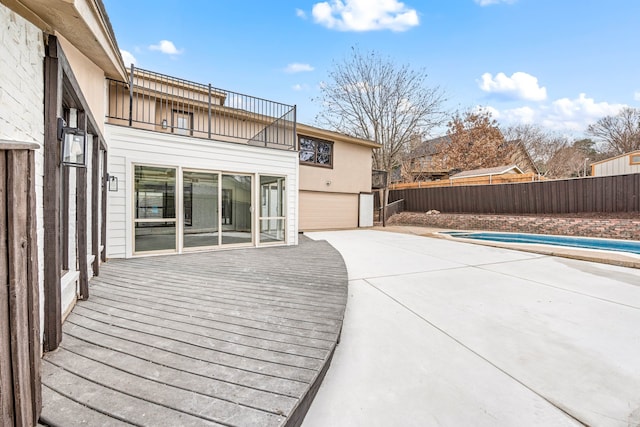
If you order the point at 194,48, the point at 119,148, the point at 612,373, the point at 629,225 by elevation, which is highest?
the point at 194,48

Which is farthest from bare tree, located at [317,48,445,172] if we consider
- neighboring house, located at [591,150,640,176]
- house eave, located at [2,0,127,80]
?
house eave, located at [2,0,127,80]

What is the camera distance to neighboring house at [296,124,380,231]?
12094mm

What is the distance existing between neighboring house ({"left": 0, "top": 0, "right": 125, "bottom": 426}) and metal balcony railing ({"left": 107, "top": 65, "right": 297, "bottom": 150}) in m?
3.17

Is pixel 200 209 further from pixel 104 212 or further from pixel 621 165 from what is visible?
pixel 621 165

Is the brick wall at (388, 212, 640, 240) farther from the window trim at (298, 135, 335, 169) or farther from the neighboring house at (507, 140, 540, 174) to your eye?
the neighboring house at (507, 140, 540, 174)

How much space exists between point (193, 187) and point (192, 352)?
460cm

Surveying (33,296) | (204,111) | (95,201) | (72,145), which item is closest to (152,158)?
(95,201)

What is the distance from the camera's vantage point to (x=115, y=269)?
4.41 m

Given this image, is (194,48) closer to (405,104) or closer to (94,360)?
(405,104)

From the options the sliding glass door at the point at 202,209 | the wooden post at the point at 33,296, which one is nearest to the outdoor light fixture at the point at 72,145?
the wooden post at the point at 33,296

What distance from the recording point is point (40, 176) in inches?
78.0

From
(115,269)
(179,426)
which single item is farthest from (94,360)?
(115,269)

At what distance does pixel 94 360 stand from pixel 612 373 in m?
3.84

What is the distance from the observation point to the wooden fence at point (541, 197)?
982cm
